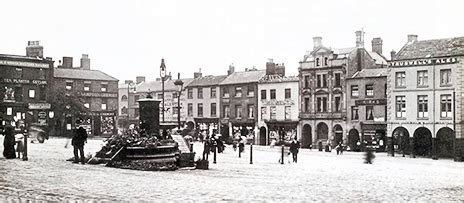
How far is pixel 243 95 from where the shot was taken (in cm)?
6050

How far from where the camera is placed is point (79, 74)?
123 ft

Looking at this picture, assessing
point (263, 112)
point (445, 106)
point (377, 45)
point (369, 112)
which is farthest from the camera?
point (263, 112)

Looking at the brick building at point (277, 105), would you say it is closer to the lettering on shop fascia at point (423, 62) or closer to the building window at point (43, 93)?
the lettering on shop fascia at point (423, 62)

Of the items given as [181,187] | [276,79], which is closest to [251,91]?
[276,79]

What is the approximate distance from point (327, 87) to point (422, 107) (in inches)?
468

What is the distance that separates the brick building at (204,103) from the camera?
2482 inches

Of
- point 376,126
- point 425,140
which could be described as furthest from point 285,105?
point 425,140

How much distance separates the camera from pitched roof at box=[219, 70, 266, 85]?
197 feet

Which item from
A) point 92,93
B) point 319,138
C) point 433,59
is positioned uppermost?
point 433,59

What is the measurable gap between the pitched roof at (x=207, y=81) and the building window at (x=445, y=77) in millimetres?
28060

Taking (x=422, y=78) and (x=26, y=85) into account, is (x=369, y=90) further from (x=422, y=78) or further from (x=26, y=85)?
(x=26, y=85)

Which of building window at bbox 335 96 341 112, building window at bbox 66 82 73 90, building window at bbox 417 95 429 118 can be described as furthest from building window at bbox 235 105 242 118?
building window at bbox 417 95 429 118

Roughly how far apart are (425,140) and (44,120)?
89.4ft

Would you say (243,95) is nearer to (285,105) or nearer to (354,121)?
(285,105)
